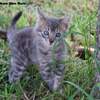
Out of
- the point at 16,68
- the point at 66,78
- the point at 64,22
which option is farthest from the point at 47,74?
the point at 64,22

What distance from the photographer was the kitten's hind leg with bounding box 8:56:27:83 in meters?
4.43

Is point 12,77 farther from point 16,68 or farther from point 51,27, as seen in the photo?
point 51,27

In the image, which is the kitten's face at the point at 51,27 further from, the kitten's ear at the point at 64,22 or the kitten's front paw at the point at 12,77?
the kitten's front paw at the point at 12,77

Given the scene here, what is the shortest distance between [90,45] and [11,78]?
87cm

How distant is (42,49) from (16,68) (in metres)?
0.42

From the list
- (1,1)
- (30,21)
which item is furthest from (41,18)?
(1,1)

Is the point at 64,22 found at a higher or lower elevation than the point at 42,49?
higher

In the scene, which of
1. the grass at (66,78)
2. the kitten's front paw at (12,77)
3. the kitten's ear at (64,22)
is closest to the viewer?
the grass at (66,78)

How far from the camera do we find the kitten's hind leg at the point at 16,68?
4426mm

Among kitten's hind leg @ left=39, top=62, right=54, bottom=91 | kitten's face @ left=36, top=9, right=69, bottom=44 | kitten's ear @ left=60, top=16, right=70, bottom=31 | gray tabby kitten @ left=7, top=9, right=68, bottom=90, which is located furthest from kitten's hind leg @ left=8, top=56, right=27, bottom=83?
kitten's ear @ left=60, top=16, right=70, bottom=31

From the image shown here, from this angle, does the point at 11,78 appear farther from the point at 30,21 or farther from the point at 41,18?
the point at 30,21

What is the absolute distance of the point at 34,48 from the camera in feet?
14.2

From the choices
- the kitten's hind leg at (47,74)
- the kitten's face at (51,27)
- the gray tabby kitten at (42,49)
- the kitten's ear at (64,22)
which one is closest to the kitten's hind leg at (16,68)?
the gray tabby kitten at (42,49)

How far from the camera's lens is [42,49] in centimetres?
421
